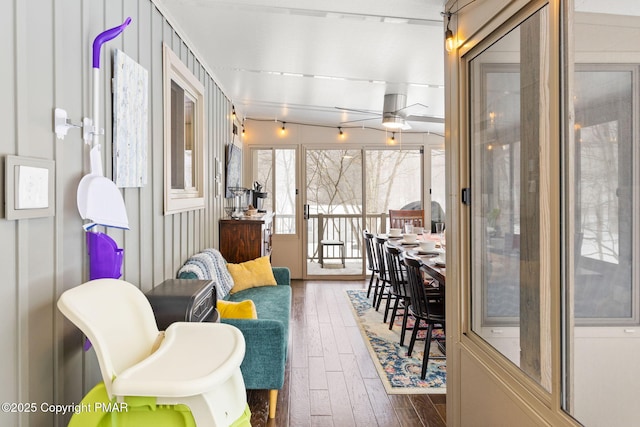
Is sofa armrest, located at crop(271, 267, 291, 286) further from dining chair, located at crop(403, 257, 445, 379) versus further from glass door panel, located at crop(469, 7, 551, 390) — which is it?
glass door panel, located at crop(469, 7, 551, 390)

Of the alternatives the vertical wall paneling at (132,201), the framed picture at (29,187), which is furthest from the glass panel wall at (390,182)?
the framed picture at (29,187)

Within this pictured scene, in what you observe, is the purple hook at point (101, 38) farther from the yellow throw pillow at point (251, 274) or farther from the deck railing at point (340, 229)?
the deck railing at point (340, 229)

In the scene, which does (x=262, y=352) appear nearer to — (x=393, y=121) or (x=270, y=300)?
(x=270, y=300)

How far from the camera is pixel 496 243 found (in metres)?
1.89

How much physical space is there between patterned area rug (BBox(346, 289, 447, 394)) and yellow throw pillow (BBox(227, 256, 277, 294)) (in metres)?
1.14

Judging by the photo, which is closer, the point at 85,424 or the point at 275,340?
the point at 85,424

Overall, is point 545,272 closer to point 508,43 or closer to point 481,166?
point 481,166

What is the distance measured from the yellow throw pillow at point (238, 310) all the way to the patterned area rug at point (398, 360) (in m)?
1.14

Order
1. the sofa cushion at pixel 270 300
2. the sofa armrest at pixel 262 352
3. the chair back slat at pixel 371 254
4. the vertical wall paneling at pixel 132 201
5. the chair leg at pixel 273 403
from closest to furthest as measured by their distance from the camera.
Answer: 1. the vertical wall paneling at pixel 132 201
2. the sofa armrest at pixel 262 352
3. the chair leg at pixel 273 403
4. the sofa cushion at pixel 270 300
5. the chair back slat at pixel 371 254

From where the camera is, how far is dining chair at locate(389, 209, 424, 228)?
21.0 feet

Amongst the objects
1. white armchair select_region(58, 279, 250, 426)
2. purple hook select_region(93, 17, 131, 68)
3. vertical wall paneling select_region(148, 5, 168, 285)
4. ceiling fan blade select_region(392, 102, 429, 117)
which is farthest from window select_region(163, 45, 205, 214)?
ceiling fan blade select_region(392, 102, 429, 117)

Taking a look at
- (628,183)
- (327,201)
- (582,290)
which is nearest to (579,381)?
(582,290)

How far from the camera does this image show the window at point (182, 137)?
2674 millimetres

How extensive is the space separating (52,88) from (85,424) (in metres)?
1.16
